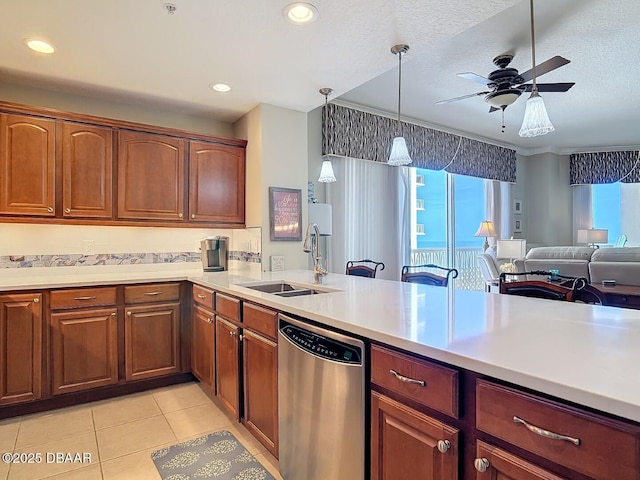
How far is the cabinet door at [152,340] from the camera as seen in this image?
2883mm

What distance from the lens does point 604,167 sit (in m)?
7.25

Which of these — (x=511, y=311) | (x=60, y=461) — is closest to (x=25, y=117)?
(x=60, y=461)

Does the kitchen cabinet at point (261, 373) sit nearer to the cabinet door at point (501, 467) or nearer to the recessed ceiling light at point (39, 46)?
the cabinet door at point (501, 467)

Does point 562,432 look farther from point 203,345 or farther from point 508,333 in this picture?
point 203,345

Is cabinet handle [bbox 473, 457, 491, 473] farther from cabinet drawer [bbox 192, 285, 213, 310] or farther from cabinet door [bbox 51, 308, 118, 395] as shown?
cabinet door [bbox 51, 308, 118, 395]

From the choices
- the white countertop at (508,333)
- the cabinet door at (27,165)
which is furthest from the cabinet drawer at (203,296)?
the cabinet door at (27,165)

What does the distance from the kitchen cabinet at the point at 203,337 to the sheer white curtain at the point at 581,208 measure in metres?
7.52

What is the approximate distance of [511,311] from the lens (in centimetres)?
157

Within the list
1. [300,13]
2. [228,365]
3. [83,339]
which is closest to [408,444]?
[228,365]

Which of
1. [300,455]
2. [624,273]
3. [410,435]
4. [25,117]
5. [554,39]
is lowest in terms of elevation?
[300,455]

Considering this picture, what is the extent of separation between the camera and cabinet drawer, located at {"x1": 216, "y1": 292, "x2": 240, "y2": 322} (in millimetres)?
2266

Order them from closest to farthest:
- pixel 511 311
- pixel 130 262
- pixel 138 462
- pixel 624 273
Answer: pixel 511 311
pixel 138 462
pixel 130 262
pixel 624 273

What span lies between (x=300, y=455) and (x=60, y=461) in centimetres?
142

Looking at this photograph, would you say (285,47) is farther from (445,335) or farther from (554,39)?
(554,39)
